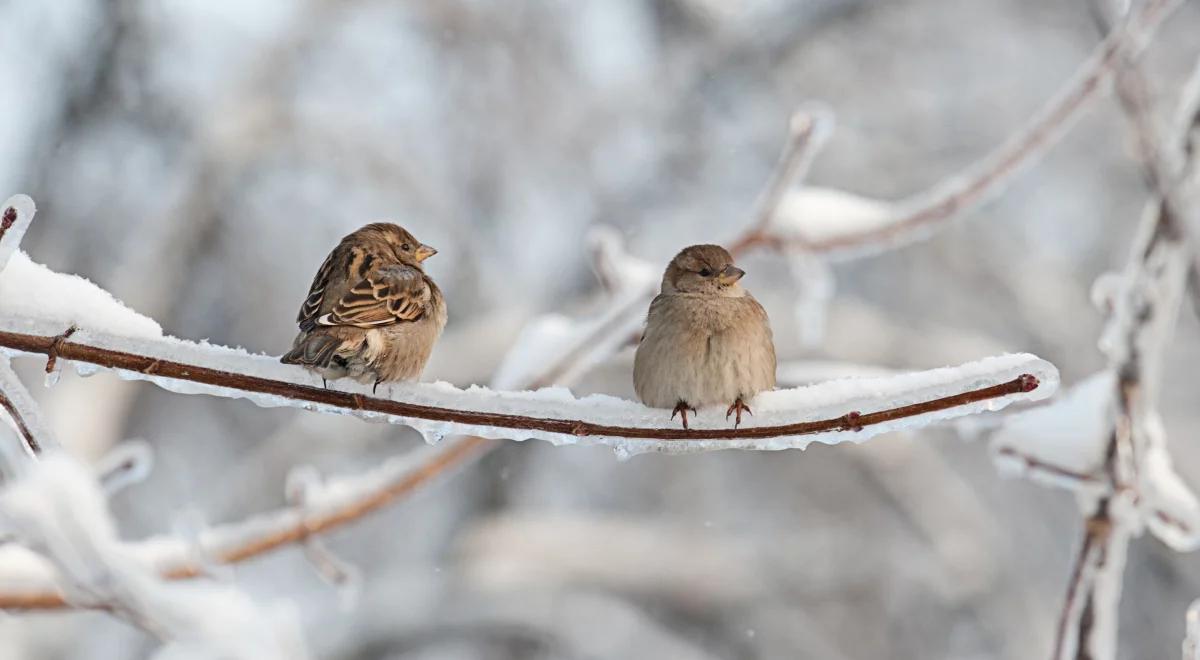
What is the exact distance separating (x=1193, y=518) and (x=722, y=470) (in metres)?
8.76

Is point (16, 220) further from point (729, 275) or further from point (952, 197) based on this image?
point (952, 197)

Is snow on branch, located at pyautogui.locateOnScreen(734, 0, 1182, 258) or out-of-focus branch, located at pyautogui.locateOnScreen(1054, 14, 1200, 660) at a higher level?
snow on branch, located at pyautogui.locateOnScreen(734, 0, 1182, 258)

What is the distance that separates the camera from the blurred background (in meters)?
8.86

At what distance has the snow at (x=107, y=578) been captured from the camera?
151 centimetres

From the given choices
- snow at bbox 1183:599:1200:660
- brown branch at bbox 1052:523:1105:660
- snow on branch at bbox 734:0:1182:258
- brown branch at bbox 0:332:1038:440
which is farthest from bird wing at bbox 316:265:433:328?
snow at bbox 1183:599:1200:660

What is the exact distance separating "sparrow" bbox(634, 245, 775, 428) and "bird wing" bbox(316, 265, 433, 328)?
0.61m

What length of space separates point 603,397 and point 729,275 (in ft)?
4.01

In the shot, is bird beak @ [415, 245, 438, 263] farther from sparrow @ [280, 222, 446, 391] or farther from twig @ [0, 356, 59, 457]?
twig @ [0, 356, 59, 457]

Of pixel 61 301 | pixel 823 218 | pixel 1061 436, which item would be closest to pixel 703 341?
pixel 823 218

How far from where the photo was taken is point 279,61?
10062 millimetres

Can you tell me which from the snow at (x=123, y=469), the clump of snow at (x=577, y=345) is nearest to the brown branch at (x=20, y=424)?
the snow at (x=123, y=469)

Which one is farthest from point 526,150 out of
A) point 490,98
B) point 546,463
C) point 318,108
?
point 546,463

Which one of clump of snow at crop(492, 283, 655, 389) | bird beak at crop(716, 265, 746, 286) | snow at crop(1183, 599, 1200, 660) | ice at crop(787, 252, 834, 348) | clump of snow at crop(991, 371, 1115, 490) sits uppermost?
ice at crop(787, 252, 834, 348)

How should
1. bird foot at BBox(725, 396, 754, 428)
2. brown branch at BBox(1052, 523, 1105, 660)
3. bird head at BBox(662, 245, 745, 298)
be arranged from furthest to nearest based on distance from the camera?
bird head at BBox(662, 245, 745, 298)
brown branch at BBox(1052, 523, 1105, 660)
bird foot at BBox(725, 396, 754, 428)
